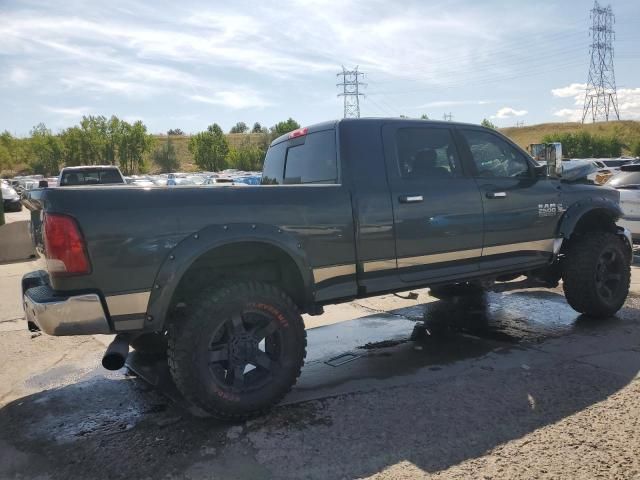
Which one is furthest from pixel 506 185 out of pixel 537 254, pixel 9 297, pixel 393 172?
pixel 9 297

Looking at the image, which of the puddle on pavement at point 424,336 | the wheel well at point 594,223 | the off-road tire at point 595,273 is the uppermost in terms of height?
the wheel well at point 594,223

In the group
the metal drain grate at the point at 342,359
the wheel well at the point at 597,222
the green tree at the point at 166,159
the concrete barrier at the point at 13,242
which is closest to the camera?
the concrete barrier at the point at 13,242

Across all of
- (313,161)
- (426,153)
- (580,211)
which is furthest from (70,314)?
(580,211)

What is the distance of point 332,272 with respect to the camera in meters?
3.86

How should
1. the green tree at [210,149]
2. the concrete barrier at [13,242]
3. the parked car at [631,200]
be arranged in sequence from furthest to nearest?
the green tree at [210,149] < the parked car at [631,200] < the concrete barrier at [13,242]

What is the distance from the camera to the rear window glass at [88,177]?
14602 millimetres

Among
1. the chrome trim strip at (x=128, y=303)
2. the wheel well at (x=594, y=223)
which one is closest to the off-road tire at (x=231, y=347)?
the chrome trim strip at (x=128, y=303)

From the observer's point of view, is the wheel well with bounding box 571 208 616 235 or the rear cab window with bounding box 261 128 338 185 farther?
the wheel well with bounding box 571 208 616 235

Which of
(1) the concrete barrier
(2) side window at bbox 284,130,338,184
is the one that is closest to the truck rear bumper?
(1) the concrete barrier

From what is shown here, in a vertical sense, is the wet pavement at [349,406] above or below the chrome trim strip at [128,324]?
below

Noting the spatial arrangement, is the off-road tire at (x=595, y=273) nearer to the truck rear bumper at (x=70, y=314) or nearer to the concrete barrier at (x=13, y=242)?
the truck rear bumper at (x=70, y=314)

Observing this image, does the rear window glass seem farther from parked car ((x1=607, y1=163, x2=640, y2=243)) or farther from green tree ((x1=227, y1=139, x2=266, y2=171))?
green tree ((x1=227, y1=139, x2=266, y2=171))

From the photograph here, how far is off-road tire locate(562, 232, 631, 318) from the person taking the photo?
543 cm

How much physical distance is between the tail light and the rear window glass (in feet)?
40.4
